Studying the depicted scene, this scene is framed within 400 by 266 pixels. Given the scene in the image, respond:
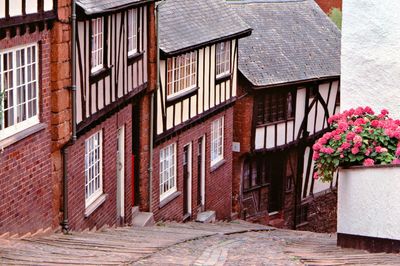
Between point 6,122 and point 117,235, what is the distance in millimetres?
3977

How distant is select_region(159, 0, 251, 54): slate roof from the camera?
23672 millimetres

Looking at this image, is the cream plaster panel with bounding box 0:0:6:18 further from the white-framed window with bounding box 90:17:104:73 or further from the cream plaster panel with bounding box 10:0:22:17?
the white-framed window with bounding box 90:17:104:73

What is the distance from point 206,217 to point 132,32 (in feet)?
23.5

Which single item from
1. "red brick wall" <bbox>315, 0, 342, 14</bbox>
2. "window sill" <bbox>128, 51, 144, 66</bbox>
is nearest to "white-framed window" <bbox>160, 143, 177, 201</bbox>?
"window sill" <bbox>128, 51, 144, 66</bbox>

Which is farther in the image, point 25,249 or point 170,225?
point 170,225

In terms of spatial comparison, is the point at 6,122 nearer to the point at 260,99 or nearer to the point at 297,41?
the point at 260,99

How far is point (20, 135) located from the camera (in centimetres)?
1355

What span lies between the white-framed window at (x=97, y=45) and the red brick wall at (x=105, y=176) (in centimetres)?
114

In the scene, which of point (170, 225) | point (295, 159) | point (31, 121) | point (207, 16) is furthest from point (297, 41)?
point (31, 121)

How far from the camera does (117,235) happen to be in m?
16.6

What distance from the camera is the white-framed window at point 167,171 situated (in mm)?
23547

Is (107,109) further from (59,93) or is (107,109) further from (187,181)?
(187,181)

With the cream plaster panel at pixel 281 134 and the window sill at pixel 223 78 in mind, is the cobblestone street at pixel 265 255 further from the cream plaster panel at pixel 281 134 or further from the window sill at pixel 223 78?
the cream plaster panel at pixel 281 134

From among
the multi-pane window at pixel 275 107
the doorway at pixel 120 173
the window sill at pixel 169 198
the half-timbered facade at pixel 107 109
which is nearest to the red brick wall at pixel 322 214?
the multi-pane window at pixel 275 107
